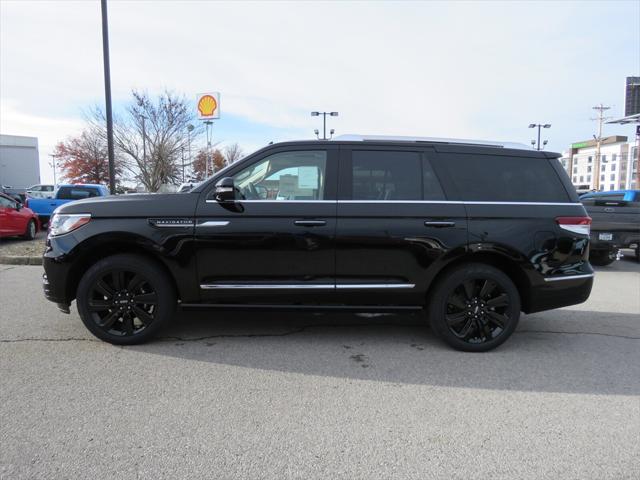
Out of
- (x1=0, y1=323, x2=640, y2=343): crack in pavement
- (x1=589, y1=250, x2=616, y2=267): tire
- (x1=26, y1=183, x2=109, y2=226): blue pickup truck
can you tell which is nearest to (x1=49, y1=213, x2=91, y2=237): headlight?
(x1=0, y1=323, x2=640, y2=343): crack in pavement

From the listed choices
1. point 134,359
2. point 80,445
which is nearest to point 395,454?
point 80,445

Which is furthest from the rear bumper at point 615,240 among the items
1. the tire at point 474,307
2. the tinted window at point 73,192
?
the tinted window at point 73,192

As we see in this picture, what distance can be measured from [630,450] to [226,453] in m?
2.43

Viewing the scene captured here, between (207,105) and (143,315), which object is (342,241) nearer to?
(143,315)

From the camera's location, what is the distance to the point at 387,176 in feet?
14.4

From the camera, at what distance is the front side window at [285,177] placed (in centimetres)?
433

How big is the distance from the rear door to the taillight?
97 cm

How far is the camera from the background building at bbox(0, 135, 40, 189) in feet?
190

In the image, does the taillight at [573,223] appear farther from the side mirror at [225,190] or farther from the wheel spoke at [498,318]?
the side mirror at [225,190]

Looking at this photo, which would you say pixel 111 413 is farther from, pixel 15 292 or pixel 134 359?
pixel 15 292

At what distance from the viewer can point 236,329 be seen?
16.3ft

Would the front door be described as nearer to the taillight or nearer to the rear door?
the rear door

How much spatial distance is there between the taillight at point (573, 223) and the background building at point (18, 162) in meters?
66.0

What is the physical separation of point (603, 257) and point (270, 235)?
9255 millimetres
